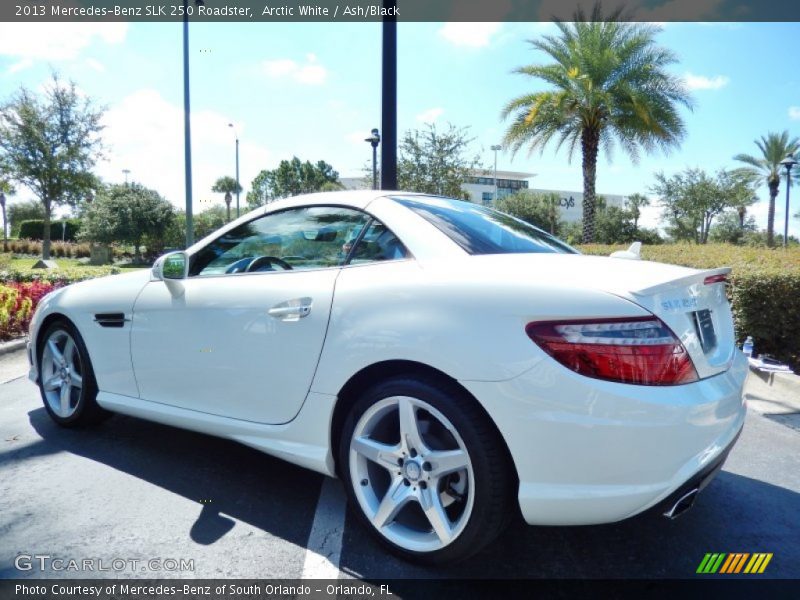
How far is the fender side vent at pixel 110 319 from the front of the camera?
3311mm

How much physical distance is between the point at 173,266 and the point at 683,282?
2516 millimetres

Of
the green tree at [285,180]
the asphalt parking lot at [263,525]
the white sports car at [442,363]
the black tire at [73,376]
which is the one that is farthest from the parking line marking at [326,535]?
the green tree at [285,180]

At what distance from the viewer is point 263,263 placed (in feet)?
9.87

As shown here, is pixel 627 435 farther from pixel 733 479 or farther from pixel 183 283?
pixel 183 283

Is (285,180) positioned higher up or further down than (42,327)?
higher up

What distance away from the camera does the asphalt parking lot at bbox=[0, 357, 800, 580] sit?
225 cm

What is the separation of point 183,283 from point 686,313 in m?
2.48

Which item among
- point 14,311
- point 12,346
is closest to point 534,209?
point 14,311

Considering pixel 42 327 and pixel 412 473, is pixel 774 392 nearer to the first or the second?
pixel 412 473

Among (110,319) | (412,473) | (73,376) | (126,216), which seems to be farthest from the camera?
(126,216)

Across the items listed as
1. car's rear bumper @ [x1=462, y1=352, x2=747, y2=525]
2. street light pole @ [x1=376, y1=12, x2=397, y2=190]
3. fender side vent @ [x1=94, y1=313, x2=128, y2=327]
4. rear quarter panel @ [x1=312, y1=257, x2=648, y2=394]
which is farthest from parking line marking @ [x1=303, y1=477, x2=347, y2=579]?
street light pole @ [x1=376, y1=12, x2=397, y2=190]

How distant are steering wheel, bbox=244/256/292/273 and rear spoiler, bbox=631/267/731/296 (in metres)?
1.78

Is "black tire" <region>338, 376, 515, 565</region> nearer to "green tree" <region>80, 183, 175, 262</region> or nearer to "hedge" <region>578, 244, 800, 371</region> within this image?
"hedge" <region>578, 244, 800, 371</region>

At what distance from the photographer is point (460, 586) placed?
6.97ft
